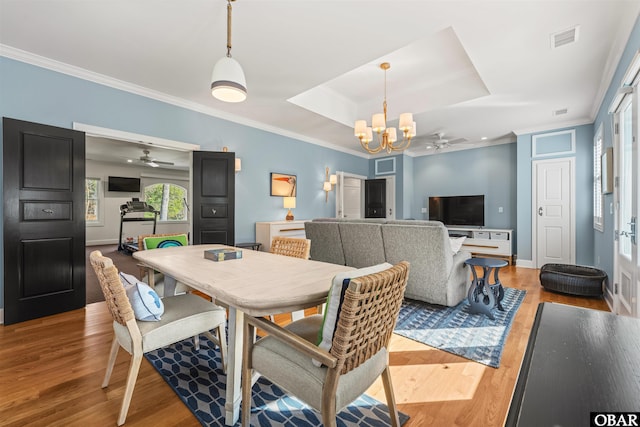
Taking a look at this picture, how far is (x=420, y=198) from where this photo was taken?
Answer: 24.0 feet

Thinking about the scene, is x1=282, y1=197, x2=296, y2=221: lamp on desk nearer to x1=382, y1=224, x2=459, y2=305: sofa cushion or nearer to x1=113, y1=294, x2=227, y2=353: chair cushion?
x1=382, y1=224, x2=459, y2=305: sofa cushion

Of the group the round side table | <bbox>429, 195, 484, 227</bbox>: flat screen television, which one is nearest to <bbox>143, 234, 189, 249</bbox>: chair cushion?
the round side table

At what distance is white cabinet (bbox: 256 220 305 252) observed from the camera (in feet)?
15.5

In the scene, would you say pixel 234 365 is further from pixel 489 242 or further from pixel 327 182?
pixel 489 242

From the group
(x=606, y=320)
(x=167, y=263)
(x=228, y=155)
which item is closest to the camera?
(x=606, y=320)

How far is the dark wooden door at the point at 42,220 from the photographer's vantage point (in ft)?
8.95

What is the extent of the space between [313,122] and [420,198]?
3.81m

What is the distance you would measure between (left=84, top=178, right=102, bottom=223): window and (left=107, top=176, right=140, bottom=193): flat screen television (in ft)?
1.06

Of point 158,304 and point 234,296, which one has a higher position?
point 234,296

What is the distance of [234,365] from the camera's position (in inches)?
57.7

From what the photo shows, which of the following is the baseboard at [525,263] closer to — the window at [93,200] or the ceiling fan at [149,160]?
the ceiling fan at [149,160]

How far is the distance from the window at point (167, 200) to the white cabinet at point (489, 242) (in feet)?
28.3

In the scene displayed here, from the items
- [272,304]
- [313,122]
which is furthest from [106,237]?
[272,304]

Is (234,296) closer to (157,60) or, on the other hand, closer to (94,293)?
(157,60)
